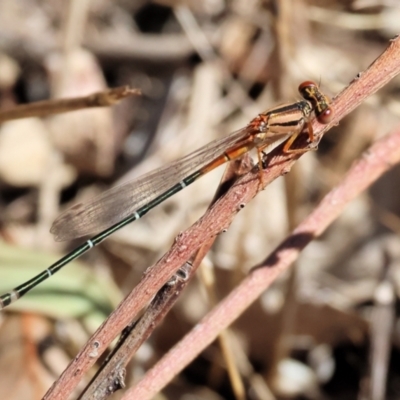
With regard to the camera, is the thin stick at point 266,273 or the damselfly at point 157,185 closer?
the thin stick at point 266,273

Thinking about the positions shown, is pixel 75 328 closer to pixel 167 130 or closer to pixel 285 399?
pixel 285 399

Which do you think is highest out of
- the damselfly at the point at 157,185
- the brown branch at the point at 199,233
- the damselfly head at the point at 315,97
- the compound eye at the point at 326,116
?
the damselfly at the point at 157,185

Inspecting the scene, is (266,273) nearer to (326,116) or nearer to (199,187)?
(326,116)

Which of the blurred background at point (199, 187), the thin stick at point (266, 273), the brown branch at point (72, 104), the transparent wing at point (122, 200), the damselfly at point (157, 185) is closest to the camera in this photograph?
the thin stick at point (266, 273)

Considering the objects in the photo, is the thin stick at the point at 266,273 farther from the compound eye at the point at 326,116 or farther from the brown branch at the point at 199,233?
the compound eye at the point at 326,116

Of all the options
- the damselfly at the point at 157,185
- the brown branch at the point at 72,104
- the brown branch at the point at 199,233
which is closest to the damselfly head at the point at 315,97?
the damselfly at the point at 157,185

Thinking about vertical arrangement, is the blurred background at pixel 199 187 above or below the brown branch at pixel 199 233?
above

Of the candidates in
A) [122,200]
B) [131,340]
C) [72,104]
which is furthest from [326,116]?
[122,200]
